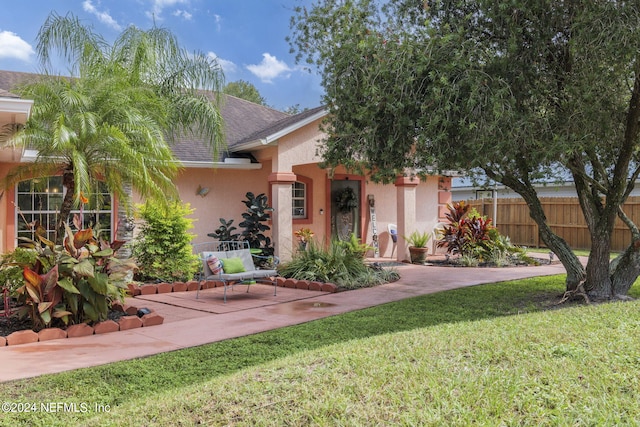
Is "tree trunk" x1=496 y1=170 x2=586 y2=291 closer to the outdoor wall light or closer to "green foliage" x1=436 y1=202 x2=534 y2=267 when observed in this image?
"green foliage" x1=436 y1=202 x2=534 y2=267

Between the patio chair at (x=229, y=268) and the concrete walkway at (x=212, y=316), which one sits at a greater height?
the patio chair at (x=229, y=268)

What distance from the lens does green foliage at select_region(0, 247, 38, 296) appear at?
25.0ft

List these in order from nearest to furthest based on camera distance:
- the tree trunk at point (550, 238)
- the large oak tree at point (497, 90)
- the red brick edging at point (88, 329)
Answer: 1. the red brick edging at point (88, 329)
2. the large oak tree at point (497, 90)
3. the tree trunk at point (550, 238)

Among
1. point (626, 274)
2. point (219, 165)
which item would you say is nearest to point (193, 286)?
point (219, 165)

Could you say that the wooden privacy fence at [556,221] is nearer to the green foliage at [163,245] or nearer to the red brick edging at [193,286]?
Result: the red brick edging at [193,286]

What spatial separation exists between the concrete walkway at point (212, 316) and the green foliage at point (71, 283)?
1.40 feet

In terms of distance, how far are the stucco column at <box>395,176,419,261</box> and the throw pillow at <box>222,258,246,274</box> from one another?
6337mm

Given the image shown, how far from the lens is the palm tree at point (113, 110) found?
7.98 m

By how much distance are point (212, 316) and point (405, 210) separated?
26.8 ft

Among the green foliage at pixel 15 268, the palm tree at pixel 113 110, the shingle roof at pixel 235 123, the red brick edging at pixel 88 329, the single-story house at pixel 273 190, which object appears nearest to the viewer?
the red brick edging at pixel 88 329

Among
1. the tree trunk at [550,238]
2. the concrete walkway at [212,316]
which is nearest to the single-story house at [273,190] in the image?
the tree trunk at [550,238]

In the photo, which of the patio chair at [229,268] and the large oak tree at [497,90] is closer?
the large oak tree at [497,90]

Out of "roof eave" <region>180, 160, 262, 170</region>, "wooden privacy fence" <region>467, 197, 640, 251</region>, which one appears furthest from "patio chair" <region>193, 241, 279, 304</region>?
"wooden privacy fence" <region>467, 197, 640, 251</region>

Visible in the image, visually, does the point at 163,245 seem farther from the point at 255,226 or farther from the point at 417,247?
the point at 417,247
